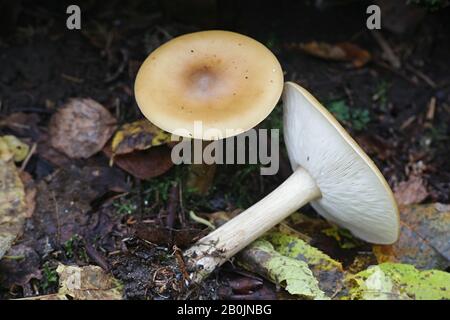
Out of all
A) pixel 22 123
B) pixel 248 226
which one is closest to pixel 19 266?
pixel 22 123

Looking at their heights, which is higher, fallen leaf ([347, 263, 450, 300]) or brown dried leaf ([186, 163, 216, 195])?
brown dried leaf ([186, 163, 216, 195])

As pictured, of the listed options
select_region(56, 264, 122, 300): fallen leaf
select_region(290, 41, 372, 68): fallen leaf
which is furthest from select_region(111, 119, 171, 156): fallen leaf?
select_region(290, 41, 372, 68): fallen leaf

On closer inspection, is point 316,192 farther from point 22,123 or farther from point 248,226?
point 22,123

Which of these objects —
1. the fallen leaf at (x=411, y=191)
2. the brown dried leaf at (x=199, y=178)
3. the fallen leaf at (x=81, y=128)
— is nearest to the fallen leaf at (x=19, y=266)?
the fallen leaf at (x=81, y=128)

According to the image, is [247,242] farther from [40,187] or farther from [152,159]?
[40,187]

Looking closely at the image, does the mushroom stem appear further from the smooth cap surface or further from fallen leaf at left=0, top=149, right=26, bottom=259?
fallen leaf at left=0, top=149, right=26, bottom=259

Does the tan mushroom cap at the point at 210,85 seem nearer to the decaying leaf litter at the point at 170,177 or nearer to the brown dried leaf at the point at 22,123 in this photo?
the decaying leaf litter at the point at 170,177
